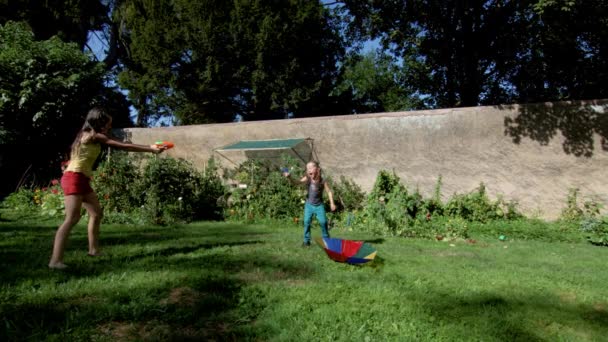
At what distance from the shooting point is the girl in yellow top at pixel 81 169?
13.4 feet

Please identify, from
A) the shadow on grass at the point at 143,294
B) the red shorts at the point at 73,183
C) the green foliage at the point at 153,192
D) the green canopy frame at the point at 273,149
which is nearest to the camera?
the shadow on grass at the point at 143,294

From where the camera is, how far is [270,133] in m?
10.4

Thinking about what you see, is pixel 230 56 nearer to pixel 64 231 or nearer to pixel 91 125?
pixel 91 125

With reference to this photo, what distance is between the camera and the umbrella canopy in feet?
15.2

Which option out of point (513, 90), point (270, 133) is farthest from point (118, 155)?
point (513, 90)

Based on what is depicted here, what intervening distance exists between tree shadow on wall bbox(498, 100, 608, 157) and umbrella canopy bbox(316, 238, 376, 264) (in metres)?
5.49

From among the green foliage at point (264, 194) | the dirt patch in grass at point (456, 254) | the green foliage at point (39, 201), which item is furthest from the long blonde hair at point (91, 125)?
the green foliage at point (39, 201)

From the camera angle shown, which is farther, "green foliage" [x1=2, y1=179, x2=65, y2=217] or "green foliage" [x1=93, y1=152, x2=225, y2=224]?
"green foliage" [x1=2, y1=179, x2=65, y2=217]

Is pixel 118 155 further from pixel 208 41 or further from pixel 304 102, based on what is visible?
pixel 304 102

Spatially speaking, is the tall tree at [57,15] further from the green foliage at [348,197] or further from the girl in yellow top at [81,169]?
the girl in yellow top at [81,169]

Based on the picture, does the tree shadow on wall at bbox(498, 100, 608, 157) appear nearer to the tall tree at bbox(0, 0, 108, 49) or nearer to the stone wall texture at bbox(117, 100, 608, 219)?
the stone wall texture at bbox(117, 100, 608, 219)

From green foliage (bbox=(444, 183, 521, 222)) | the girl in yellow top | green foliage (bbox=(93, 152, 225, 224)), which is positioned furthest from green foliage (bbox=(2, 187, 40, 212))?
green foliage (bbox=(444, 183, 521, 222))

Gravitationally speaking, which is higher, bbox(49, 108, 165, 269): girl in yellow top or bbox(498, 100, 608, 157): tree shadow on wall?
bbox(498, 100, 608, 157): tree shadow on wall

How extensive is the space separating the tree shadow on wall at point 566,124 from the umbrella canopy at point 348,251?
18.0 ft
